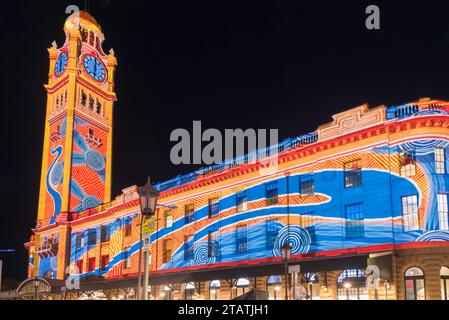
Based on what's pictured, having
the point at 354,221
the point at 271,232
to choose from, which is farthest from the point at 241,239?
the point at 354,221

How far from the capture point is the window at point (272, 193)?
123 ft

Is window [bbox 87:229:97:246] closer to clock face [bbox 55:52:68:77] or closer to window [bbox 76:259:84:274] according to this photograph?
window [bbox 76:259:84:274]

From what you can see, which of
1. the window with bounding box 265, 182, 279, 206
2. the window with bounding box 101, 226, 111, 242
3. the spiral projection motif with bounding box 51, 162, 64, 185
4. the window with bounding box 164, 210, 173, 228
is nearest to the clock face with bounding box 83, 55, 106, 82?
the spiral projection motif with bounding box 51, 162, 64, 185

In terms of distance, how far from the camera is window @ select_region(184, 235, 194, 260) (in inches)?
1694

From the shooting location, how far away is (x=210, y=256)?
135 feet

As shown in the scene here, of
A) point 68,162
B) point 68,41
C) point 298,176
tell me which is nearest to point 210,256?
point 298,176

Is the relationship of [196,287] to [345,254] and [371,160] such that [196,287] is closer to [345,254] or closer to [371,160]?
[345,254]

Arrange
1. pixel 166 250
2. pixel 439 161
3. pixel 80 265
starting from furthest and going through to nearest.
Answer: pixel 80 265 < pixel 166 250 < pixel 439 161

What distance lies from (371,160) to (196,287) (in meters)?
16.6

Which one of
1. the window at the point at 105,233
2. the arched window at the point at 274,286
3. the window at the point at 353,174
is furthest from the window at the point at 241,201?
the window at the point at 105,233

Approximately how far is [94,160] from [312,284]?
132 ft

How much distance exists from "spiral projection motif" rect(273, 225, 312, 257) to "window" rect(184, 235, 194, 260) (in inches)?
353

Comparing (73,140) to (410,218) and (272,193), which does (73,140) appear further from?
(410,218)

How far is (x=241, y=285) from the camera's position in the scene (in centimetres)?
3794
